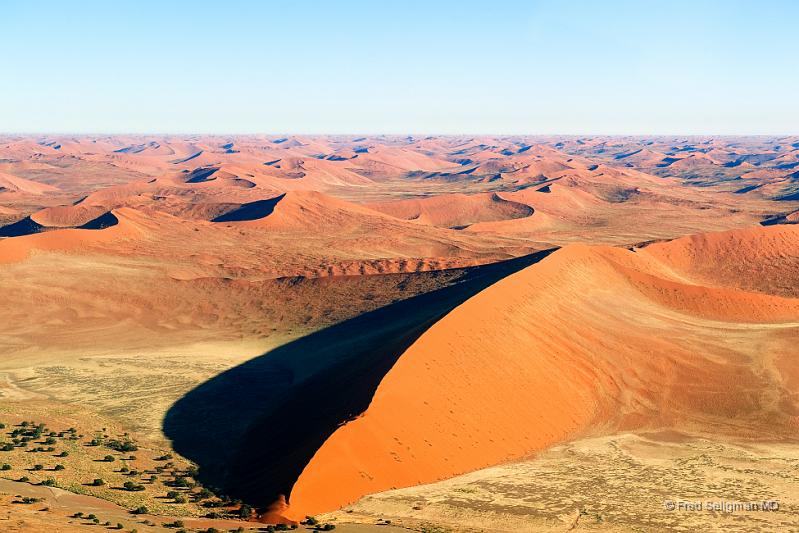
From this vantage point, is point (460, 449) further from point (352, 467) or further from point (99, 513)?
point (99, 513)

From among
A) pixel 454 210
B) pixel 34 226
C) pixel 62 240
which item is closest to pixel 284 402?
pixel 62 240

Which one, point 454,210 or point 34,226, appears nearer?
point 34,226

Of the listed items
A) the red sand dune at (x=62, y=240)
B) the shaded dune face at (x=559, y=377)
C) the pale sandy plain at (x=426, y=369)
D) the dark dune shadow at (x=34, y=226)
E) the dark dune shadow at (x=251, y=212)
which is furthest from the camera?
the dark dune shadow at (x=251, y=212)

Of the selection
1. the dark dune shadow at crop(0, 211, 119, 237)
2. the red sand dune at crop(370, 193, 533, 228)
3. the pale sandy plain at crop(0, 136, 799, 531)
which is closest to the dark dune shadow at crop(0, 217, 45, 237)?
the dark dune shadow at crop(0, 211, 119, 237)

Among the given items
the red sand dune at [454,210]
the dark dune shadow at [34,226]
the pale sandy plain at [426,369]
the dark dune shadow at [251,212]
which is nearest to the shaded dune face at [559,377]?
the pale sandy plain at [426,369]

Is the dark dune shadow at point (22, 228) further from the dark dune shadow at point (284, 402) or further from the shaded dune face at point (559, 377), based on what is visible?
the shaded dune face at point (559, 377)

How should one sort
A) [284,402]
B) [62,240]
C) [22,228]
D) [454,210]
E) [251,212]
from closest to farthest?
1. [284,402]
2. [62,240]
3. [22,228]
4. [251,212]
5. [454,210]

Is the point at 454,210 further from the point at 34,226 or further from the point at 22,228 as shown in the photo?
the point at 22,228
